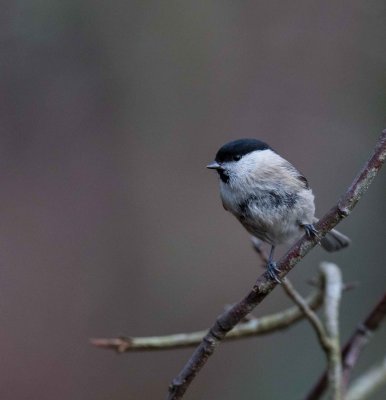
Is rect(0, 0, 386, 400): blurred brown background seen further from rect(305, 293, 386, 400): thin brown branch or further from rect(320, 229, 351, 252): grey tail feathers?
rect(305, 293, 386, 400): thin brown branch

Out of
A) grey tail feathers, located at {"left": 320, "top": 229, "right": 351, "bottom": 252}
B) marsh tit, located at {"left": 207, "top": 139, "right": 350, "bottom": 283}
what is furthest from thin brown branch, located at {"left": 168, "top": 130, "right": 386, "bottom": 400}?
grey tail feathers, located at {"left": 320, "top": 229, "right": 351, "bottom": 252}

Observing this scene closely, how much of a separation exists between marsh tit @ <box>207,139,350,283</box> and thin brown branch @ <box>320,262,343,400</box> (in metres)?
0.29

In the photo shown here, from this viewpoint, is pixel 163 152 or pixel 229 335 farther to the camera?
pixel 163 152

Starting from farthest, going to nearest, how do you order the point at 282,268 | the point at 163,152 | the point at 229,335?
the point at 163,152
the point at 229,335
the point at 282,268

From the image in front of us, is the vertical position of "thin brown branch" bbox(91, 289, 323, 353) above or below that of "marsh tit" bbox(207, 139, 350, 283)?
below

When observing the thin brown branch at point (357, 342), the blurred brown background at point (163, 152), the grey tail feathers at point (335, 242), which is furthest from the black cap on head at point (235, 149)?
the blurred brown background at point (163, 152)

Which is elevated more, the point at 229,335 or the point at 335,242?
the point at 335,242

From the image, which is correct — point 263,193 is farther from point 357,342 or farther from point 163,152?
point 163,152

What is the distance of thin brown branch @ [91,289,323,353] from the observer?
4.88 ft

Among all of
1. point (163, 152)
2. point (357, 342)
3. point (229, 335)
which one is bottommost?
point (163, 152)

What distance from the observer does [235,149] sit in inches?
80.8

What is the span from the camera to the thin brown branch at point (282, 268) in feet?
3.53

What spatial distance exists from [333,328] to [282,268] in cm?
48

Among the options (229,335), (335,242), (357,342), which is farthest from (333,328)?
(335,242)
